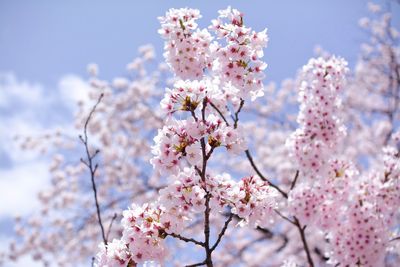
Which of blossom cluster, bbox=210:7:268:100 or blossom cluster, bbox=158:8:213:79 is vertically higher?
blossom cluster, bbox=158:8:213:79

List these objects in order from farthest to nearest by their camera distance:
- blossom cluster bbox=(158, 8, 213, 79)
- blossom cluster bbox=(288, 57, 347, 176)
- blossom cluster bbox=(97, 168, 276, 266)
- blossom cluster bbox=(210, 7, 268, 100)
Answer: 1. blossom cluster bbox=(288, 57, 347, 176)
2. blossom cluster bbox=(158, 8, 213, 79)
3. blossom cluster bbox=(210, 7, 268, 100)
4. blossom cluster bbox=(97, 168, 276, 266)

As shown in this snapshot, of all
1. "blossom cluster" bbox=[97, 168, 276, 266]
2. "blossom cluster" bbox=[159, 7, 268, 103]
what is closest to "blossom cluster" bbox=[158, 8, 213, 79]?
"blossom cluster" bbox=[159, 7, 268, 103]

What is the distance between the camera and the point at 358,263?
506 centimetres

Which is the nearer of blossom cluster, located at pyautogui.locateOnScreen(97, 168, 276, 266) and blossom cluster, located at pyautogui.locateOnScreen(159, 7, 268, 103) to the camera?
blossom cluster, located at pyautogui.locateOnScreen(97, 168, 276, 266)

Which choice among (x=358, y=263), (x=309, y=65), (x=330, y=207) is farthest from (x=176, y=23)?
(x=358, y=263)

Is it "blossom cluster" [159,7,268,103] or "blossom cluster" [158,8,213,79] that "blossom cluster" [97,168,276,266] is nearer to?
"blossom cluster" [159,7,268,103]

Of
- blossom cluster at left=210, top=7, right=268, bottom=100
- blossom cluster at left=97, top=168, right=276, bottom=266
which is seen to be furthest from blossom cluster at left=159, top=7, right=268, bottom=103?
blossom cluster at left=97, top=168, right=276, bottom=266

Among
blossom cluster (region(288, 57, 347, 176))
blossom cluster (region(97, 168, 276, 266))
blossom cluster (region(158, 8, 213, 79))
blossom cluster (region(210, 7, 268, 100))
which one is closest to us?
blossom cluster (region(97, 168, 276, 266))

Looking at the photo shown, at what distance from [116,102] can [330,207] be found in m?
9.46

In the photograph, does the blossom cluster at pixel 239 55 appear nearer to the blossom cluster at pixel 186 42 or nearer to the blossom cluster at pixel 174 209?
the blossom cluster at pixel 186 42

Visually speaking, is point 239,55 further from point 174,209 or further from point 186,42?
point 174,209

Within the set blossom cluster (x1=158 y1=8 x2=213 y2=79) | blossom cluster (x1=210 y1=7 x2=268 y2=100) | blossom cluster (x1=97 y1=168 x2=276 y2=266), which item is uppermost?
blossom cluster (x1=158 y1=8 x2=213 y2=79)

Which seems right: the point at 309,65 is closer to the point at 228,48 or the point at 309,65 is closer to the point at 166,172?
the point at 228,48

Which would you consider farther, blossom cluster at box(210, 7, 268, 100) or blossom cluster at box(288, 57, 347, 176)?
blossom cluster at box(288, 57, 347, 176)
